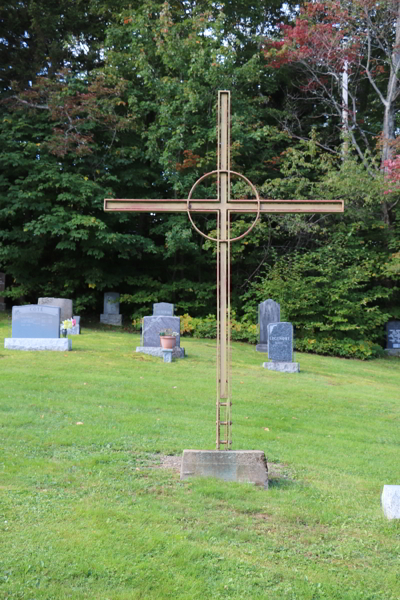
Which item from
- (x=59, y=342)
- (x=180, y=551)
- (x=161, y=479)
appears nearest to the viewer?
(x=180, y=551)

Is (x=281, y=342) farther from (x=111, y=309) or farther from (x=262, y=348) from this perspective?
(x=111, y=309)

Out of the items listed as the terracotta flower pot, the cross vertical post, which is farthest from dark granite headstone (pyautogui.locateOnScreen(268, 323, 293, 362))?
the cross vertical post

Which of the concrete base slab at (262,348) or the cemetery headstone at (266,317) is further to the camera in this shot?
the cemetery headstone at (266,317)

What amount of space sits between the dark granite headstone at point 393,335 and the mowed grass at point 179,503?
511 inches

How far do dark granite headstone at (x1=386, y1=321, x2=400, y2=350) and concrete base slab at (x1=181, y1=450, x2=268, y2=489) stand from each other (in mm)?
18255

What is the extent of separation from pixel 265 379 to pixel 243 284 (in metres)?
11.7

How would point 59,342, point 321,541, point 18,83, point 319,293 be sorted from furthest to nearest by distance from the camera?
point 18,83, point 319,293, point 59,342, point 321,541

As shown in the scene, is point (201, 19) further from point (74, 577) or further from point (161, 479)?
point (74, 577)

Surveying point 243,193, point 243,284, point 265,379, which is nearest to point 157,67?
point 243,193

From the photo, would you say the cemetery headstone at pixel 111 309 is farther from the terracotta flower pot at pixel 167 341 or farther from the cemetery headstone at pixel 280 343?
the cemetery headstone at pixel 280 343

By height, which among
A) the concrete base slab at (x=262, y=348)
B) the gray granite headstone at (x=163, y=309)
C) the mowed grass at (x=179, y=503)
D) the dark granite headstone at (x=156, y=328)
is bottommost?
the mowed grass at (x=179, y=503)

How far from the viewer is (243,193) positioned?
69.7 ft

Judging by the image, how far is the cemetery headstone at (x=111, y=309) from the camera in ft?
76.3

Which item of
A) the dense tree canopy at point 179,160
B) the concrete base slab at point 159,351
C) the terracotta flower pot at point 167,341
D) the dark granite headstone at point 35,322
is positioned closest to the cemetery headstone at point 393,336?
the dense tree canopy at point 179,160
